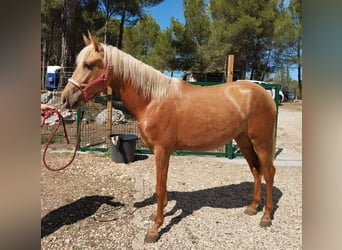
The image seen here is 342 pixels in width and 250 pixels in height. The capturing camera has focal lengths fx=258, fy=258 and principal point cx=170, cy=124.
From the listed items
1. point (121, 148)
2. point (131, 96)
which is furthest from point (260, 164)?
point (121, 148)

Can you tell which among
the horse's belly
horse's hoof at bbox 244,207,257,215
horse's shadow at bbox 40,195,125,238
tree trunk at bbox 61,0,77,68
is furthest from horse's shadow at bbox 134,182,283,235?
tree trunk at bbox 61,0,77,68

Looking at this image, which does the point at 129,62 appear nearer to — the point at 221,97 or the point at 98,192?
the point at 221,97

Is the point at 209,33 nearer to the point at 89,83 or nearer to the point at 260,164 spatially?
the point at 260,164

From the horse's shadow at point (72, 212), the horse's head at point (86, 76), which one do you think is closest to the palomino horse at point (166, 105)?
the horse's head at point (86, 76)

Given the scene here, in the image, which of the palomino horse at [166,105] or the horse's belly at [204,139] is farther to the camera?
the horse's belly at [204,139]

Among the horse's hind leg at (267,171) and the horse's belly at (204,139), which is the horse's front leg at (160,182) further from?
the horse's hind leg at (267,171)

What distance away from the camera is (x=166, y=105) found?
85.6 inches

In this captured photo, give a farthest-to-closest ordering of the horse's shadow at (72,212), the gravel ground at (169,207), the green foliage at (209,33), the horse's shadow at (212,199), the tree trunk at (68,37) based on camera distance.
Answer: the green foliage at (209,33) → the tree trunk at (68,37) → the horse's shadow at (212,199) → the horse's shadow at (72,212) → the gravel ground at (169,207)

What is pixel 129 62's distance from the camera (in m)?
2.11

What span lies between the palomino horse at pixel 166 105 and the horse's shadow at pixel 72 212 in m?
0.81

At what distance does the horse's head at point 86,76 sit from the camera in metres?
1.97

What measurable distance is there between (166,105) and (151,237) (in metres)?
1.12

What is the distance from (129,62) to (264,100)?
1.30 metres
